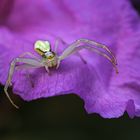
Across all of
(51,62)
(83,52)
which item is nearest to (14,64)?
(51,62)

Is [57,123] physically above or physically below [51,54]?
below

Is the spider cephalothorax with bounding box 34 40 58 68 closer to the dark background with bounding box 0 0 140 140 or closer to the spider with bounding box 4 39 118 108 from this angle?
the spider with bounding box 4 39 118 108

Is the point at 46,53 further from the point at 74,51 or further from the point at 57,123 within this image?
the point at 57,123

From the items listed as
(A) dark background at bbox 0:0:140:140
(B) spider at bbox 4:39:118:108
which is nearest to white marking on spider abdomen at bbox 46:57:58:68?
(B) spider at bbox 4:39:118:108

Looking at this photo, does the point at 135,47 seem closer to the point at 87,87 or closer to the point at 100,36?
the point at 100,36

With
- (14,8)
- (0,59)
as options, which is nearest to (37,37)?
(14,8)
